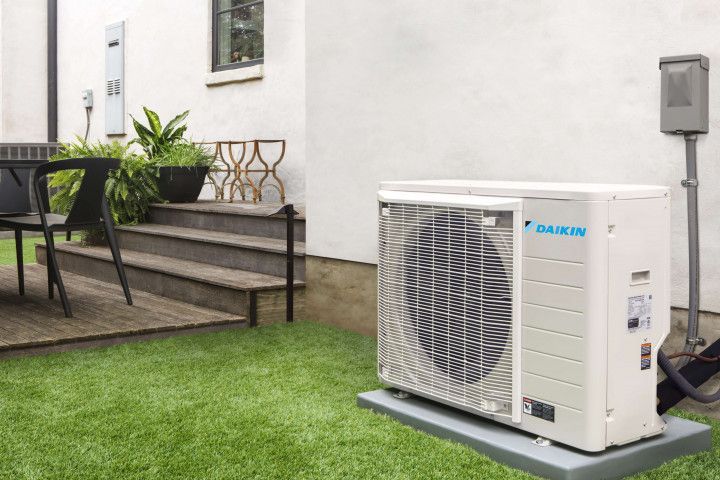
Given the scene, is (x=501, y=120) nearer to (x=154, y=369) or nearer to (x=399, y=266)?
(x=399, y=266)

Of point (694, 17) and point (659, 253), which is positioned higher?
point (694, 17)

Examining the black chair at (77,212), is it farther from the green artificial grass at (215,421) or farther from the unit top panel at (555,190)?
the unit top panel at (555,190)

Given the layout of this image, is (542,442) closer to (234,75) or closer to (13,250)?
(234,75)

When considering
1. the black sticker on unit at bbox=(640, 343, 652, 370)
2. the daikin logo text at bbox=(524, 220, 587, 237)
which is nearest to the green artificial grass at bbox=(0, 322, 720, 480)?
the black sticker on unit at bbox=(640, 343, 652, 370)

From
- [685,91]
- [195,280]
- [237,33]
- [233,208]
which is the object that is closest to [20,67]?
[237,33]

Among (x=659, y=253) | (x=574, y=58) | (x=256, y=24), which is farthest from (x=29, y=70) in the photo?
(x=659, y=253)

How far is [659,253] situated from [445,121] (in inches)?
58.0

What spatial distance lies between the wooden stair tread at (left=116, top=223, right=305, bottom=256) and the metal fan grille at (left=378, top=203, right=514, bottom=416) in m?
1.88

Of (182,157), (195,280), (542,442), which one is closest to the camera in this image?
(542,442)

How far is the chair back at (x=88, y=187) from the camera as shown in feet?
13.8

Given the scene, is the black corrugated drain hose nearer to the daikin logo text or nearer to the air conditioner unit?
the air conditioner unit

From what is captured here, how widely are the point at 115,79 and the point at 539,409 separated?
8.06m

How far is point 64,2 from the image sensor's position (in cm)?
1093

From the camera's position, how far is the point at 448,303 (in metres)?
2.63
